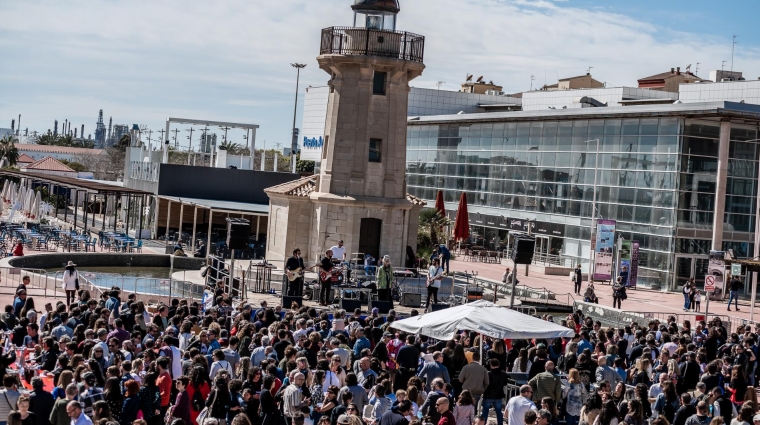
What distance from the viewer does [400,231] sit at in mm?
37969

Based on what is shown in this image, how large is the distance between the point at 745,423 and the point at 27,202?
156 feet

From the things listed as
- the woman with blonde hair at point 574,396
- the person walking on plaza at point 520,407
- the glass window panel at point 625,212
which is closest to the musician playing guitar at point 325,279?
the woman with blonde hair at point 574,396

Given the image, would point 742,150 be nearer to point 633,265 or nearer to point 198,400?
point 633,265

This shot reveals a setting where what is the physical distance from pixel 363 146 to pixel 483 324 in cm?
2025

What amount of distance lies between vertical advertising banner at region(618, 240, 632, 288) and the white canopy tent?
32007 millimetres

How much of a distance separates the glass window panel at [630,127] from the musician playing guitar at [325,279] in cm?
2756

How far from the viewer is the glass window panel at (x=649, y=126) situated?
52125mm

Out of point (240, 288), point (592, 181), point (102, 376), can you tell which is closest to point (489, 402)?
point (102, 376)

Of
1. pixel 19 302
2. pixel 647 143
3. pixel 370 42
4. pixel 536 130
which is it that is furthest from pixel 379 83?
pixel 536 130

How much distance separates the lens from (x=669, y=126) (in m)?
51.3

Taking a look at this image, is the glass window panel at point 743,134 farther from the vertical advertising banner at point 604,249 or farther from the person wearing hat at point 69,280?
the person wearing hat at point 69,280

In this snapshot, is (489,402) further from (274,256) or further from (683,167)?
(683,167)

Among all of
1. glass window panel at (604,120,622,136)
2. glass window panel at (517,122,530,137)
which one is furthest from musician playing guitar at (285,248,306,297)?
glass window panel at (517,122,530,137)

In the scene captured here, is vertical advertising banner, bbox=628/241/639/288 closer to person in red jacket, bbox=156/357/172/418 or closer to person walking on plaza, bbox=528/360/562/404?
person walking on plaza, bbox=528/360/562/404
